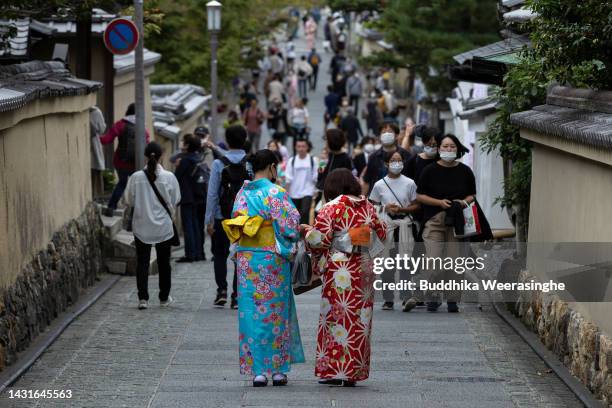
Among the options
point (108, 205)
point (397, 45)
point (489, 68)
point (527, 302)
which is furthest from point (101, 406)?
point (397, 45)

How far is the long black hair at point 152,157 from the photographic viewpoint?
508 inches

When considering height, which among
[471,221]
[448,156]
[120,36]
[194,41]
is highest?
[120,36]

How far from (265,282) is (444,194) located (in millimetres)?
3962

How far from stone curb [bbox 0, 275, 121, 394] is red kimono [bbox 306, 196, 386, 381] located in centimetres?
238

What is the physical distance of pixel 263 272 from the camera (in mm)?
9086

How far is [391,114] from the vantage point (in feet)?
127

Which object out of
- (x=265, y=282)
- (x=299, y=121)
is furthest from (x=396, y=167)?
(x=299, y=121)

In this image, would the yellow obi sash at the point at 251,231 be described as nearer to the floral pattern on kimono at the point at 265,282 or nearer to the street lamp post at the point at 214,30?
the floral pattern on kimono at the point at 265,282

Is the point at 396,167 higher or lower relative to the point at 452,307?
higher

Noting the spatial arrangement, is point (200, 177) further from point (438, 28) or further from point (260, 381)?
point (438, 28)

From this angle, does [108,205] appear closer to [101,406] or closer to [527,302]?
[527,302]

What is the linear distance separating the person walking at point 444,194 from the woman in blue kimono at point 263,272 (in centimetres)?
366

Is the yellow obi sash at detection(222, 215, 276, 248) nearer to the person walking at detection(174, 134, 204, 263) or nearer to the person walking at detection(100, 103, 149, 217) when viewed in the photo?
the person walking at detection(174, 134, 204, 263)

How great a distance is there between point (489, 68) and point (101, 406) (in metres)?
7.57
